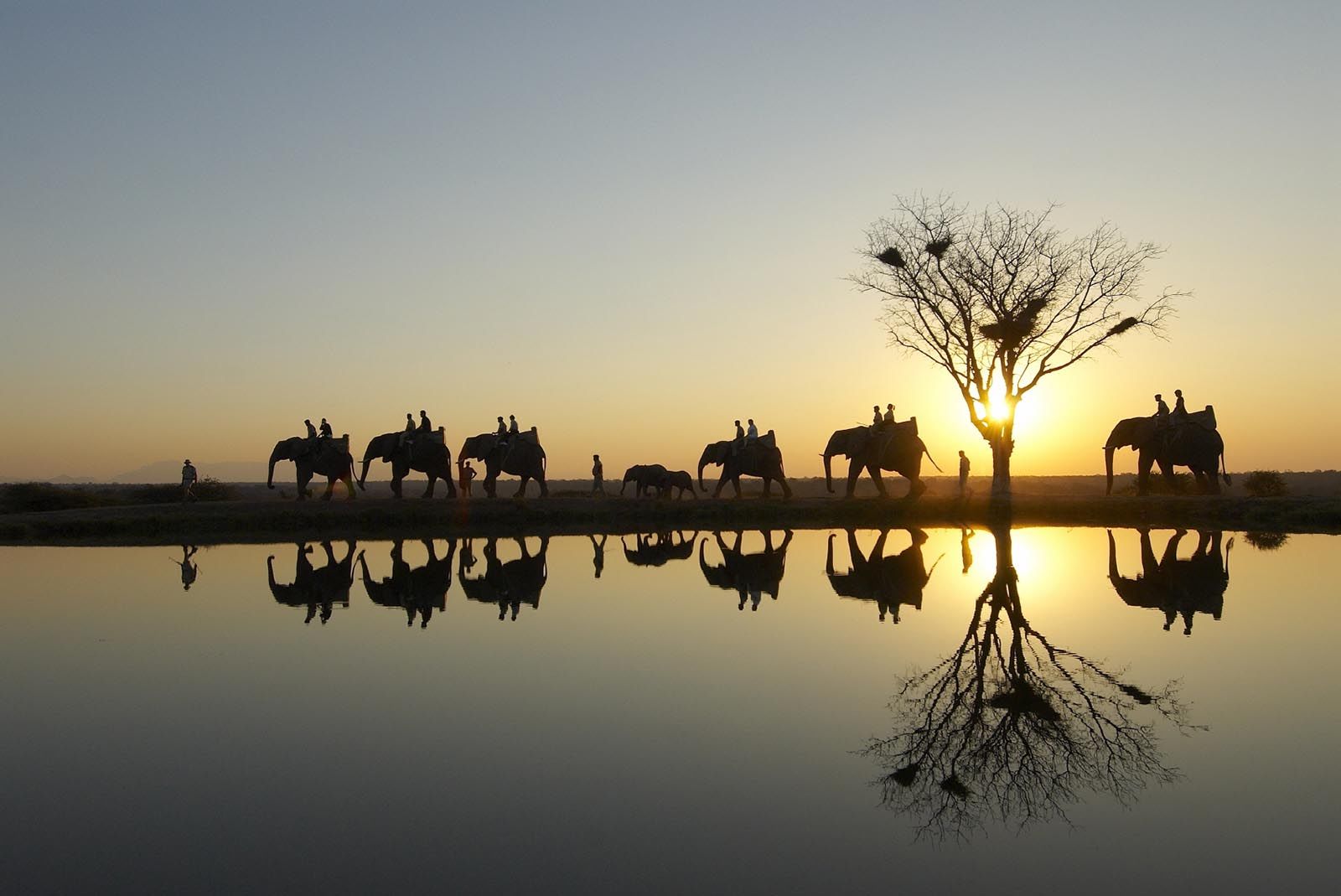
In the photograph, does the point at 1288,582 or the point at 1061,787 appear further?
the point at 1288,582

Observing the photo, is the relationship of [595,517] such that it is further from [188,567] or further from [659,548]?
[188,567]

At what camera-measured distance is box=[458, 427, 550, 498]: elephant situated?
35062mm

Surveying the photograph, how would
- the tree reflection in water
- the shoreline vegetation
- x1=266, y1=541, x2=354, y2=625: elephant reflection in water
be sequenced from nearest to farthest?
the tree reflection in water, x1=266, y1=541, x2=354, y2=625: elephant reflection in water, the shoreline vegetation

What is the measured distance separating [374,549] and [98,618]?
9.47 metres

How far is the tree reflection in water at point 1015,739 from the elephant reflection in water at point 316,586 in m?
8.28

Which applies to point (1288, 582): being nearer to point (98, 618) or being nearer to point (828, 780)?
point (828, 780)

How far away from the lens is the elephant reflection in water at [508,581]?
14.8 m

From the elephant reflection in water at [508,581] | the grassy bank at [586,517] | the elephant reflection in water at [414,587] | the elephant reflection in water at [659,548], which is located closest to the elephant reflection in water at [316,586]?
the elephant reflection in water at [414,587]

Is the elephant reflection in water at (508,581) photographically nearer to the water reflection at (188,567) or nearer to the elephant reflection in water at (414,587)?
the elephant reflection in water at (414,587)

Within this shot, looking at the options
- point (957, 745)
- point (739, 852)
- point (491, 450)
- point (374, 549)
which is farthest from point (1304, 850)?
point (491, 450)

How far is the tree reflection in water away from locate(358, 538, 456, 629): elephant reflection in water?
22.6ft

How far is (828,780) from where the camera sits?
21.5ft

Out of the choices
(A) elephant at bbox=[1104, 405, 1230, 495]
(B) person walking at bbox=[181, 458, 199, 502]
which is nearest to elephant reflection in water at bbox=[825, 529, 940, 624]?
(A) elephant at bbox=[1104, 405, 1230, 495]

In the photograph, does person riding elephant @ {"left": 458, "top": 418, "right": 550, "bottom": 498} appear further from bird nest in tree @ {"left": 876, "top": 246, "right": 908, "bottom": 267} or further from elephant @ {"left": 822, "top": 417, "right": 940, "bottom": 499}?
bird nest in tree @ {"left": 876, "top": 246, "right": 908, "bottom": 267}
